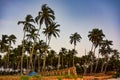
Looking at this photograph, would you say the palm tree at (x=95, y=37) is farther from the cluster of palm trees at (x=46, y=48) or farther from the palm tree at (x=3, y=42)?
the palm tree at (x=3, y=42)

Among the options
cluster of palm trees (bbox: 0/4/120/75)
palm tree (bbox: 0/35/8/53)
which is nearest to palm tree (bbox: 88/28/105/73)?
cluster of palm trees (bbox: 0/4/120/75)

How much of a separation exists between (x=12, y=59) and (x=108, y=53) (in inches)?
1720

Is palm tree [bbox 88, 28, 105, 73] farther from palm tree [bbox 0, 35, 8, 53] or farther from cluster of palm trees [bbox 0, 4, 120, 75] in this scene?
palm tree [bbox 0, 35, 8, 53]

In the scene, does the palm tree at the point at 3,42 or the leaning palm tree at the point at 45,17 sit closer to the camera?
the leaning palm tree at the point at 45,17

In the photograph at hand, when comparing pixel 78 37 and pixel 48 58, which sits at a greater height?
pixel 78 37

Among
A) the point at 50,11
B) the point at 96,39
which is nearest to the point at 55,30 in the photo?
the point at 50,11

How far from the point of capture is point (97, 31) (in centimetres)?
8194

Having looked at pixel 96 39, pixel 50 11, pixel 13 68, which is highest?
pixel 50 11

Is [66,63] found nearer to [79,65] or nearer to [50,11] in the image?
[79,65]

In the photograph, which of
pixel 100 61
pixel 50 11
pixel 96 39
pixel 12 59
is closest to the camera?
pixel 50 11

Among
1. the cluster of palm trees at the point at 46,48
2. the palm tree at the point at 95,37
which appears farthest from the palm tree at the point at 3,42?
the palm tree at the point at 95,37

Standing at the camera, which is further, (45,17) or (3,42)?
(3,42)

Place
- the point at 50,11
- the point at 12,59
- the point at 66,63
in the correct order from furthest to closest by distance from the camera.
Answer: the point at 66,63
the point at 12,59
the point at 50,11

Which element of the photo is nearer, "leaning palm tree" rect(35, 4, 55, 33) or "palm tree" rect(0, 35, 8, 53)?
"leaning palm tree" rect(35, 4, 55, 33)
